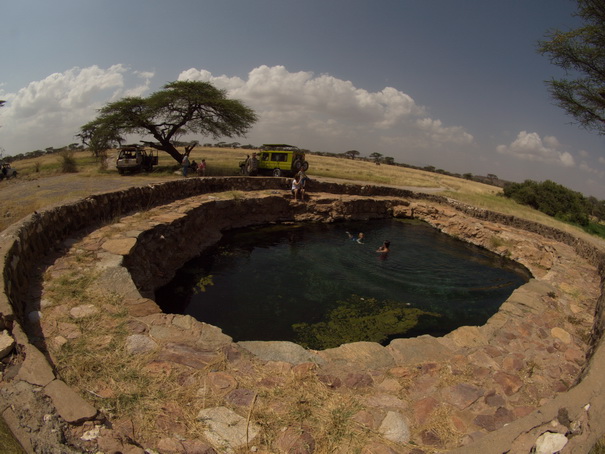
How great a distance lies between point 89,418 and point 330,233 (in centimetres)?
1220

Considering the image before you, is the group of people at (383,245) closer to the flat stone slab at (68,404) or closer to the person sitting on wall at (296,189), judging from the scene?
the person sitting on wall at (296,189)

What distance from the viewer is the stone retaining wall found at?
252 cm

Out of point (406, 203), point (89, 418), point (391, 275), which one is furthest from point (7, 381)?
point (406, 203)

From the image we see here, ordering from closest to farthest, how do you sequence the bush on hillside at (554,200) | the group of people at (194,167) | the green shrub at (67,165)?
the group of people at (194,167) → the green shrub at (67,165) → the bush on hillside at (554,200)

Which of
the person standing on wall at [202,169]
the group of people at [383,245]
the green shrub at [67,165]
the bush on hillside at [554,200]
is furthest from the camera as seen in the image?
the bush on hillside at [554,200]

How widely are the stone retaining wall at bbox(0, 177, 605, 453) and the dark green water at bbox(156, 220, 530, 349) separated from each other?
1.31 meters

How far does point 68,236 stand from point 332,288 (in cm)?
591

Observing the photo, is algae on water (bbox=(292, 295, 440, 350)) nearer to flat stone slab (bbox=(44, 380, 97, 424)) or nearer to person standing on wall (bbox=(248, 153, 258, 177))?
flat stone slab (bbox=(44, 380, 97, 424))

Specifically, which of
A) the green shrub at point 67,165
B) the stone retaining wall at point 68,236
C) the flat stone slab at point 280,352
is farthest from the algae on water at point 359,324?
the green shrub at point 67,165

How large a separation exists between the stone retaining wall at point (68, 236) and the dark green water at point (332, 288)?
1.31 metres

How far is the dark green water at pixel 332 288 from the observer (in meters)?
6.61

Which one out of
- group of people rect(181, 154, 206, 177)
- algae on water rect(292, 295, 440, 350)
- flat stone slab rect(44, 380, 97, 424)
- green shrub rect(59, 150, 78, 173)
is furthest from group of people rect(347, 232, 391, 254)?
green shrub rect(59, 150, 78, 173)

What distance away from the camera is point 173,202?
1127cm

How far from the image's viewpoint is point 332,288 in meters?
8.33
